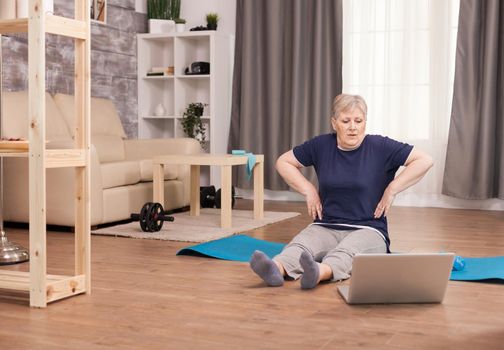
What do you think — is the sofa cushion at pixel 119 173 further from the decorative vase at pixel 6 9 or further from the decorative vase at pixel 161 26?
the decorative vase at pixel 161 26

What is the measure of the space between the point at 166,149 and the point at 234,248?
6.26 ft

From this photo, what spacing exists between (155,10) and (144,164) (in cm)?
224

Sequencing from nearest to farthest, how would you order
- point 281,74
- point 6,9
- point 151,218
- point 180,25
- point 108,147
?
1. point 6,9
2. point 151,218
3. point 108,147
4. point 281,74
5. point 180,25

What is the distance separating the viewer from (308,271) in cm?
300

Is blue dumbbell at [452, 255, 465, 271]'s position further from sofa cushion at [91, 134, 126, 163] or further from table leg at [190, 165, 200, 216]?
sofa cushion at [91, 134, 126, 163]

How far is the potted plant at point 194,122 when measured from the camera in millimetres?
6758

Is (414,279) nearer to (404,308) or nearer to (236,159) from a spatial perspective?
(404,308)

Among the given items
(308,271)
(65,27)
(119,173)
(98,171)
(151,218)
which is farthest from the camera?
(119,173)

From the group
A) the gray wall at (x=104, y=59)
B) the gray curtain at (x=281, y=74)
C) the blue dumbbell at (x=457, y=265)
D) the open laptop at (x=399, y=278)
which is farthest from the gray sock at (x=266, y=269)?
the gray curtain at (x=281, y=74)

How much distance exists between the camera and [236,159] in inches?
195

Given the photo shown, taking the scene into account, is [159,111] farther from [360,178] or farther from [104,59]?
[360,178]

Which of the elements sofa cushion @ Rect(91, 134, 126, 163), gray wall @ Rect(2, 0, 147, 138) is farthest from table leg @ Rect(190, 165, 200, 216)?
gray wall @ Rect(2, 0, 147, 138)

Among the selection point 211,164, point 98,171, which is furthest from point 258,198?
point 98,171

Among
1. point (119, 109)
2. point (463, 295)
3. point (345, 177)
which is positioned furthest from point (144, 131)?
point (463, 295)
